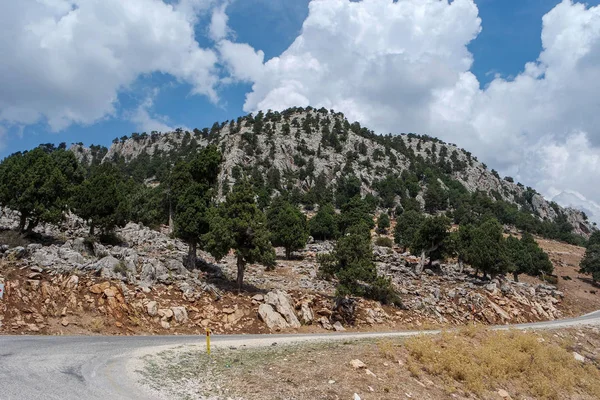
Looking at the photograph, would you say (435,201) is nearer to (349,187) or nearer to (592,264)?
(349,187)

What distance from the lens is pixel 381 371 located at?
1457 cm

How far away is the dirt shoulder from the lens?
11.6 metres

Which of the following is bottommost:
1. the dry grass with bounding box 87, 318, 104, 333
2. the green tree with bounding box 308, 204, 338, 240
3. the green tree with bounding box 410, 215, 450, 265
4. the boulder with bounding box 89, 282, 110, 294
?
the dry grass with bounding box 87, 318, 104, 333

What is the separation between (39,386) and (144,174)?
153912 millimetres

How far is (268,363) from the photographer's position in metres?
14.1

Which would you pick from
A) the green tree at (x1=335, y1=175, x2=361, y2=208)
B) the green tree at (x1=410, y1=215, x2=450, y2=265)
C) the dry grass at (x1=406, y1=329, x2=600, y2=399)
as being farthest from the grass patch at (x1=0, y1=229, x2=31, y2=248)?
the green tree at (x1=335, y1=175, x2=361, y2=208)

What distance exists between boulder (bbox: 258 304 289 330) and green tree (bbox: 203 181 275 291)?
3720mm

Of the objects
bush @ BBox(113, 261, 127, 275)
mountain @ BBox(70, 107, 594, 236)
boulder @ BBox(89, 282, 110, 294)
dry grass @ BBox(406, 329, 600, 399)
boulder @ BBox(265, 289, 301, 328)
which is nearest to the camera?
dry grass @ BBox(406, 329, 600, 399)

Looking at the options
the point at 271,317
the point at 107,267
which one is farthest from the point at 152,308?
the point at 271,317

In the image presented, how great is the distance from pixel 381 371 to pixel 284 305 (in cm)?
1373

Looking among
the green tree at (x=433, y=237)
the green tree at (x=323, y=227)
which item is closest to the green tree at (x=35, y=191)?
the green tree at (x=433, y=237)

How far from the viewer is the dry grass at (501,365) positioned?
15727 mm

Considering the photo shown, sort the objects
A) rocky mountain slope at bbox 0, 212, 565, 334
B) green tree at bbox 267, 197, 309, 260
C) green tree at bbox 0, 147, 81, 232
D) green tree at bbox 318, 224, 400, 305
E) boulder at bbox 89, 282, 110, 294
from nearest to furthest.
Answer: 1. rocky mountain slope at bbox 0, 212, 565, 334
2. boulder at bbox 89, 282, 110, 294
3. green tree at bbox 318, 224, 400, 305
4. green tree at bbox 0, 147, 81, 232
5. green tree at bbox 267, 197, 309, 260

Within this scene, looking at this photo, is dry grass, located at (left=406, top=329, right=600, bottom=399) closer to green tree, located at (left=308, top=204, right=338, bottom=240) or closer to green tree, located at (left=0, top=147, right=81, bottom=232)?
green tree, located at (left=0, top=147, right=81, bottom=232)
